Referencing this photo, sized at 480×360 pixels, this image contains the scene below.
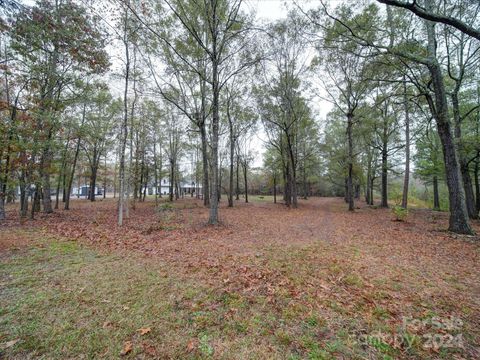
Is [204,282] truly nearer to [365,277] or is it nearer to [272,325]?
[272,325]

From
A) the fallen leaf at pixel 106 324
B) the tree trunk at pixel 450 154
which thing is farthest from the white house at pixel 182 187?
the fallen leaf at pixel 106 324

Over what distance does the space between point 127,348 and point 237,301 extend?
1.52 m

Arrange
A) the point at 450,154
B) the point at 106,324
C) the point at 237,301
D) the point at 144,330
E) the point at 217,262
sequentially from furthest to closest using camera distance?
1. the point at 450,154
2. the point at 217,262
3. the point at 237,301
4. the point at 106,324
5. the point at 144,330

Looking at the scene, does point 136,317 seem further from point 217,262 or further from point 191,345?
point 217,262

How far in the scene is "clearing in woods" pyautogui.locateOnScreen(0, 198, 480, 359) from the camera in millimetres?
2199

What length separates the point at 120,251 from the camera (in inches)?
214

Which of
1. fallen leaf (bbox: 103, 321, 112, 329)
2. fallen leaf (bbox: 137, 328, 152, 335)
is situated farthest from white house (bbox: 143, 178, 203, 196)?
fallen leaf (bbox: 137, 328, 152, 335)

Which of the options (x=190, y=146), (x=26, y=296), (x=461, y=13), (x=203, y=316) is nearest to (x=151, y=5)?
(x=26, y=296)

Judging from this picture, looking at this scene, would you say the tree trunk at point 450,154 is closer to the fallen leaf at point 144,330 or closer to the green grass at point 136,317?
the green grass at point 136,317

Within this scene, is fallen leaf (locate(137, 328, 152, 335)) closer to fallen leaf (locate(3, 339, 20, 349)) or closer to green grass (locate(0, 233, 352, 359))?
green grass (locate(0, 233, 352, 359))

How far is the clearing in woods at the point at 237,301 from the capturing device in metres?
2.20

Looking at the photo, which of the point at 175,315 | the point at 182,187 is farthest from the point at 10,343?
the point at 182,187

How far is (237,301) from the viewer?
10.0 feet

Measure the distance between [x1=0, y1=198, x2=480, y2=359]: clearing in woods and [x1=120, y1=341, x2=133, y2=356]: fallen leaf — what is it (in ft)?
0.05
